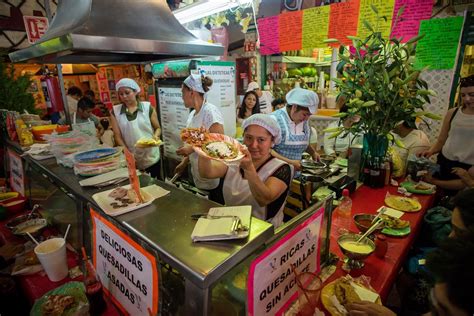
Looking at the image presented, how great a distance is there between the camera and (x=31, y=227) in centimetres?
189

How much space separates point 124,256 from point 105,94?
885 cm

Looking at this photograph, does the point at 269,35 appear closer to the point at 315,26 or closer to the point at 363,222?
the point at 315,26

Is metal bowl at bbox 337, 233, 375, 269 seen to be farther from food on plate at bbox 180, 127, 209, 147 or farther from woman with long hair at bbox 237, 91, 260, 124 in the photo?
woman with long hair at bbox 237, 91, 260, 124

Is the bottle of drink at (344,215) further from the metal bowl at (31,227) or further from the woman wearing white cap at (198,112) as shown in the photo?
the metal bowl at (31,227)

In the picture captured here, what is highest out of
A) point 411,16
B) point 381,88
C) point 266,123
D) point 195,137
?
point 411,16

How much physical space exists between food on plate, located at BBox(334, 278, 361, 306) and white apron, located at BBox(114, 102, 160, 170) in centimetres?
296

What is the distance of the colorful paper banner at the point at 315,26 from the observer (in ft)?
11.0

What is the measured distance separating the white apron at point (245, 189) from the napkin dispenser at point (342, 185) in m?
0.77

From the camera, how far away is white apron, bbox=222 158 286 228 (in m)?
1.84

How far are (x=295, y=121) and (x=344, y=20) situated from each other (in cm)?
141

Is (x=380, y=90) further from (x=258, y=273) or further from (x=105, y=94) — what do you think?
(x=105, y=94)

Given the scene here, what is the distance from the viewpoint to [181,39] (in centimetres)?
161

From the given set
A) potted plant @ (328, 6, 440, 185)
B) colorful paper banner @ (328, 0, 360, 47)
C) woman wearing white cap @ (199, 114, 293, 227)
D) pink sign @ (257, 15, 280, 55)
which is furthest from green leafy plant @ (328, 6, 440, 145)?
pink sign @ (257, 15, 280, 55)

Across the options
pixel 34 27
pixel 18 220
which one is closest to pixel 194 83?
pixel 18 220
